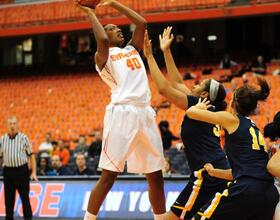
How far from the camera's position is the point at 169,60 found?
6422 millimetres

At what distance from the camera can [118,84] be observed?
5.96 m

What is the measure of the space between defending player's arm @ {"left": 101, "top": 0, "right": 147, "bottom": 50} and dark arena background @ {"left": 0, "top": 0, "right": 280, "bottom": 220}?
23.0ft

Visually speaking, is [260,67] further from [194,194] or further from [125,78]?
[194,194]

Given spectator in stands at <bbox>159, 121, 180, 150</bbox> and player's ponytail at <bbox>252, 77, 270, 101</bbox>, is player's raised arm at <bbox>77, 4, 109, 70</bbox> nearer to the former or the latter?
player's ponytail at <bbox>252, 77, 270, 101</bbox>

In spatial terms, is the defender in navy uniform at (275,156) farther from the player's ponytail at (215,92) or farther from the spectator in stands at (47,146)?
the spectator in stands at (47,146)

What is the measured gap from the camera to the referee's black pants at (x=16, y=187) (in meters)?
9.95

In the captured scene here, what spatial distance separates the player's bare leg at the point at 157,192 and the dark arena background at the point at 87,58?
7.05 metres

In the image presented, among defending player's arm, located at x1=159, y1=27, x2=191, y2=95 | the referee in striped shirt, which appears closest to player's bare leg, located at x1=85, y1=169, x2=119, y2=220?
defending player's arm, located at x1=159, y1=27, x2=191, y2=95

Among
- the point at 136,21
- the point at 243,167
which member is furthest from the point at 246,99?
the point at 136,21

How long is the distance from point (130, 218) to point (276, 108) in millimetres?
7418

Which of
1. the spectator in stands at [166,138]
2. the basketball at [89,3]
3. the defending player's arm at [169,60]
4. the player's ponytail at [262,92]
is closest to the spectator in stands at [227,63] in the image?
the spectator in stands at [166,138]

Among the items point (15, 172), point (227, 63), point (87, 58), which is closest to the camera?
point (15, 172)

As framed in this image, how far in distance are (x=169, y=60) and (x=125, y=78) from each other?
68cm

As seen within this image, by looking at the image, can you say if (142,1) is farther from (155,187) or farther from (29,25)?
(155,187)
